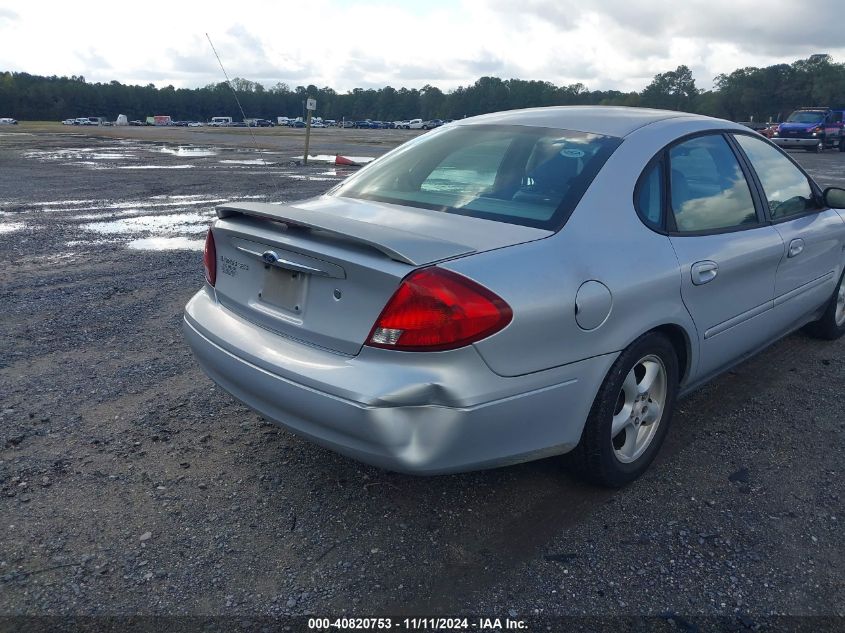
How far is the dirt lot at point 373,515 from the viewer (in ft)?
8.02

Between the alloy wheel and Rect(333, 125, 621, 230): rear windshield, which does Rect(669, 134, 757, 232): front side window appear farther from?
the alloy wheel

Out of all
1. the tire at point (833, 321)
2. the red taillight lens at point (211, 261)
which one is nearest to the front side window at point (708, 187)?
the tire at point (833, 321)

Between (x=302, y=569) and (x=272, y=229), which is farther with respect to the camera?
(x=272, y=229)

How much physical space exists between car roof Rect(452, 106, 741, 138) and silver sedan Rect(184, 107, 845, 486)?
0.02m

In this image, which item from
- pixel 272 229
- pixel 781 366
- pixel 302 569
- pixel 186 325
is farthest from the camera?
pixel 781 366

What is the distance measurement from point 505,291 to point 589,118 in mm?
1506

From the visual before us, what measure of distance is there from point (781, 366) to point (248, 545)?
3.66 m

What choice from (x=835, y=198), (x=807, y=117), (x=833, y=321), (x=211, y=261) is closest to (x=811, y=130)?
(x=807, y=117)

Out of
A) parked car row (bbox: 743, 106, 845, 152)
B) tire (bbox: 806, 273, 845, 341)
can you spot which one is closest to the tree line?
parked car row (bbox: 743, 106, 845, 152)

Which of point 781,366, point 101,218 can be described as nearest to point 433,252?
point 781,366

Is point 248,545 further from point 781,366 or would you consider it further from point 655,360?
point 781,366

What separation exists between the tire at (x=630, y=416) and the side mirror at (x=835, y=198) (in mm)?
2094

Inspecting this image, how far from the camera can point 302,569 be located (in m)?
2.58

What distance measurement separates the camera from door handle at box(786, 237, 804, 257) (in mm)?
4062
